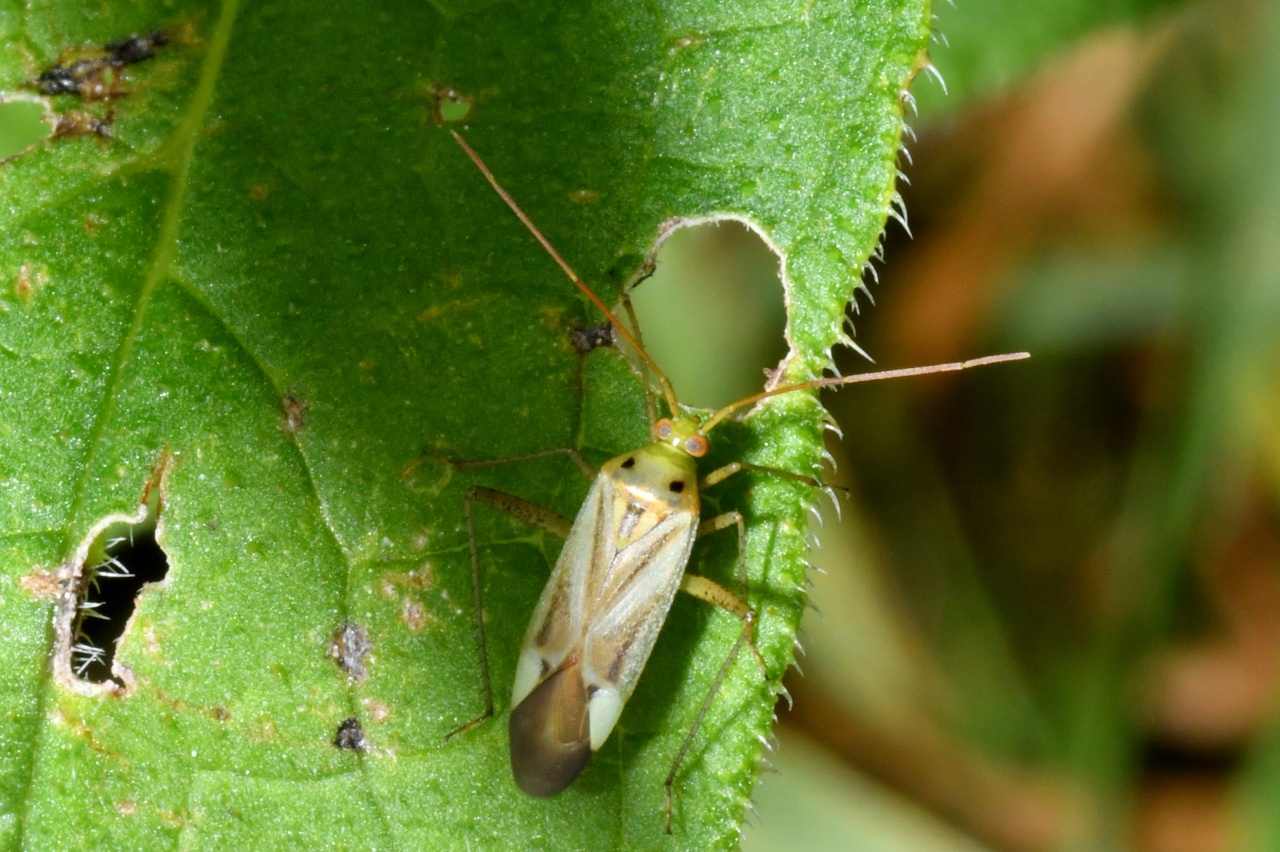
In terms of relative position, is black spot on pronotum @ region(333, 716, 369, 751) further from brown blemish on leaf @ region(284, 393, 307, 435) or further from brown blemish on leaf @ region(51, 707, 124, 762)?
brown blemish on leaf @ region(284, 393, 307, 435)

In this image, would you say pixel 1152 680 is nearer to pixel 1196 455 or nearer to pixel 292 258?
pixel 1196 455

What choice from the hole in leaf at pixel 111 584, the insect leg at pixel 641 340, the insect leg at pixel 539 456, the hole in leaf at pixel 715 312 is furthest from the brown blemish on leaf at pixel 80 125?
the hole in leaf at pixel 715 312

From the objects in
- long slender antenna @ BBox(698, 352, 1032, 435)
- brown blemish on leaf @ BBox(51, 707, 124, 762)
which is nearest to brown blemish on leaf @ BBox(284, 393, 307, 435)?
brown blemish on leaf @ BBox(51, 707, 124, 762)

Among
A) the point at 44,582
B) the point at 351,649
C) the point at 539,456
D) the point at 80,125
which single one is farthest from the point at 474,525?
the point at 80,125

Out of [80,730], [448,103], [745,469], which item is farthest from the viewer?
[745,469]

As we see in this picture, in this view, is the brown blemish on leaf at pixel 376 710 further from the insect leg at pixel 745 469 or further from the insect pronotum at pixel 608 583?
the insect leg at pixel 745 469

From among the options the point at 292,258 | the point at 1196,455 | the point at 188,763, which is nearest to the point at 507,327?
the point at 292,258

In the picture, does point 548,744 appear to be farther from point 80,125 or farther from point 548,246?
point 80,125
